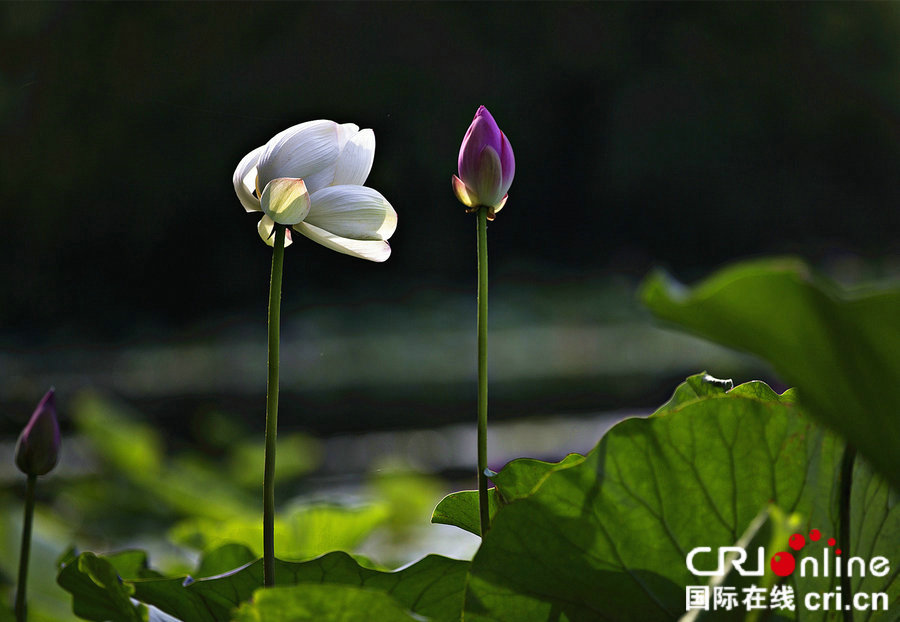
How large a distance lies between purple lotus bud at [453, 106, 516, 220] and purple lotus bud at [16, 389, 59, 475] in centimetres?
14

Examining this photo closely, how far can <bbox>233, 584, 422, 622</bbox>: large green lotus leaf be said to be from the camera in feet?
0.55

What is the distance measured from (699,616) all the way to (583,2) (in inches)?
375

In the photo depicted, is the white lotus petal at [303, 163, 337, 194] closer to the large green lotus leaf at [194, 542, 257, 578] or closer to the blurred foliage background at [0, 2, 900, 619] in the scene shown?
the large green lotus leaf at [194, 542, 257, 578]

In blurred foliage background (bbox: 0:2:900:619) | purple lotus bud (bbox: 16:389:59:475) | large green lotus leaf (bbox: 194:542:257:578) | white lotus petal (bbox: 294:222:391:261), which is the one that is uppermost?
blurred foliage background (bbox: 0:2:900:619)

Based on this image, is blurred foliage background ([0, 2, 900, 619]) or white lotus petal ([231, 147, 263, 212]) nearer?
white lotus petal ([231, 147, 263, 212])

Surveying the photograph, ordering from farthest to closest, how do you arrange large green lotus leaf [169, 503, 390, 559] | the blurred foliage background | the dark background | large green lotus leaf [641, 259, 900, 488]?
the dark background
the blurred foliage background
large green lotus leaf [169, 503, 390, 559]
large green lotus leaf [641, 259, 900, 488]

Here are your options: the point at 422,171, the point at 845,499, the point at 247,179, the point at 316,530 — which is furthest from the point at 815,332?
the point at 422,171

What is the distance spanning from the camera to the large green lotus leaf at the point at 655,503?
7.6 inches

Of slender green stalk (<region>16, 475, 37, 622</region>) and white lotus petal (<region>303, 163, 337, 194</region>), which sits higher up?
white lotus petal (<region>303, 163, 337, 194</region>)

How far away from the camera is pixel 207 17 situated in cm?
793

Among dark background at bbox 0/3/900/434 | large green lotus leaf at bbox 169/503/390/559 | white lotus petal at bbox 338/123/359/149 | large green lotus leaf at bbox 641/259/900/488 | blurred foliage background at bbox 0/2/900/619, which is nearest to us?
large green lotus leaf at bbox 641/259/900/488

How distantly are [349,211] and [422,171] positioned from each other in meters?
8.16
